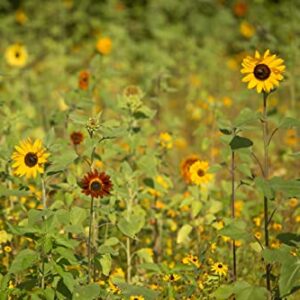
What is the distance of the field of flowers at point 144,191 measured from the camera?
2418mm

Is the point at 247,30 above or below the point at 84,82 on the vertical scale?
above

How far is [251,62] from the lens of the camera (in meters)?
2.55

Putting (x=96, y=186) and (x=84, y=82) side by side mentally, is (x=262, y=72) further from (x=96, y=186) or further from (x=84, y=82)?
(x=84, y=82)

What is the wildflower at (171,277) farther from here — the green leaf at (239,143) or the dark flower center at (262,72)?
the dark flower center at (262,72)

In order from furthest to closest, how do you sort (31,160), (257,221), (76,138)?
(257,221), (76,138), (31,160)

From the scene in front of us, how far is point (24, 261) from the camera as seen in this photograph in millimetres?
2375

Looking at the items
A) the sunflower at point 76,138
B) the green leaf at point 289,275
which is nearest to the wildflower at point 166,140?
→ the sunflower at point 76,138

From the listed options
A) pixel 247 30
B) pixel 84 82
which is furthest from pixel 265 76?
pixel 247 30

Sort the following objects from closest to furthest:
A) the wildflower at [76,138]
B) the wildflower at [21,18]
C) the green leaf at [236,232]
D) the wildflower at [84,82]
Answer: the green leaf at [236,232], the wildflower at [76,138], the wildflower at [84,82], the wildflower at [21,18]

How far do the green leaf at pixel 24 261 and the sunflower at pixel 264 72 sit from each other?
959 mm

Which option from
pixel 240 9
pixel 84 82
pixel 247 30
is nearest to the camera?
pixel 84 82

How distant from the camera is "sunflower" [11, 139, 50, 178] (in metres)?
2.56

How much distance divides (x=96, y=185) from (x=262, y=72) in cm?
71

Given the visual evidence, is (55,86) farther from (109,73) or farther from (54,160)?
(54,160)
